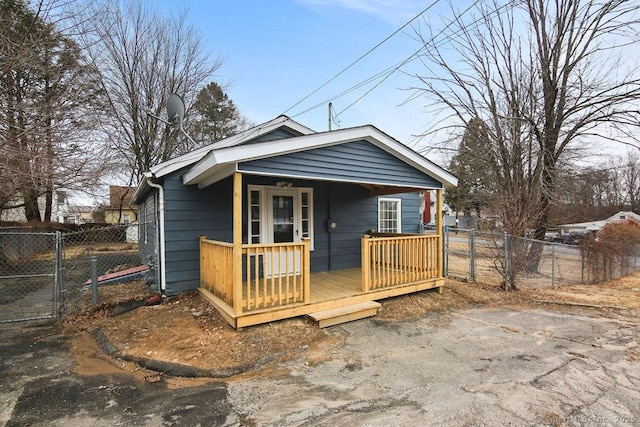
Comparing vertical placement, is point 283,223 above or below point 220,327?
above

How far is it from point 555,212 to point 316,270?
10574 mm

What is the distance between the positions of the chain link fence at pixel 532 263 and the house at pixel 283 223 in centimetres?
210

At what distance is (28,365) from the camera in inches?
137

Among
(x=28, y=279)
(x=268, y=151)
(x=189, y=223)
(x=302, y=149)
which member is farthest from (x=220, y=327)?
(x=28, y=279)

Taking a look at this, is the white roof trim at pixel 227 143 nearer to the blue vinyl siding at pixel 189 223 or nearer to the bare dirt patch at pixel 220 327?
the blue vinyl siding at pixel 189 223

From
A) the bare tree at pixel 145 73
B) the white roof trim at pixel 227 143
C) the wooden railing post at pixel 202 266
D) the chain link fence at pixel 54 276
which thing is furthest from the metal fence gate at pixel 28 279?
the bare tree at pixel 145 73

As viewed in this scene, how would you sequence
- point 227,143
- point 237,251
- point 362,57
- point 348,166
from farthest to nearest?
point 362,57 → point 227,143 → point 348,166 → point 237,251

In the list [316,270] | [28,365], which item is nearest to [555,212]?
[316,270]

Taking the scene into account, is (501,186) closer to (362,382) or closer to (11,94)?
(362,382)

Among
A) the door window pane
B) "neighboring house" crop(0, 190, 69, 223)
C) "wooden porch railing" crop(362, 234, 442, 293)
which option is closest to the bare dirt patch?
"wooden porch railing" crop(362, 234, 442, 293)

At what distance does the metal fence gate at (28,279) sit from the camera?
483 centimetres

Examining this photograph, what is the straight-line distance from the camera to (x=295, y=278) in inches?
183

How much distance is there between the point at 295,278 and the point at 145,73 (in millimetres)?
16387

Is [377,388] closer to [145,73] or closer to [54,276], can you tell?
[54,276]
